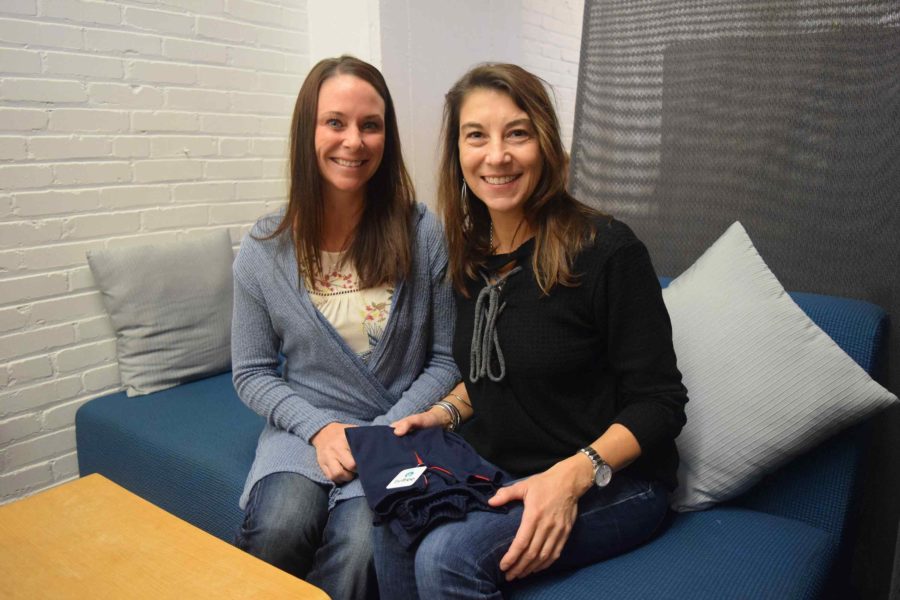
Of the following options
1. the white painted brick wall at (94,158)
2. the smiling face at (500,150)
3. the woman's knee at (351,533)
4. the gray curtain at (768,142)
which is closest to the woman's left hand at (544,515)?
the woman's knee at (351,533)

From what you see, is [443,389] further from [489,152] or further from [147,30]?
[147,30]

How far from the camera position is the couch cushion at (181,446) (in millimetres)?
1646

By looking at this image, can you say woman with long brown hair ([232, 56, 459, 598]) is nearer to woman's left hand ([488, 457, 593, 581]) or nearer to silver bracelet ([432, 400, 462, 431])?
silver bracelet ([432, 400, 462, 431])

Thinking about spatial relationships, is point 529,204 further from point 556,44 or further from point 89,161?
point 556,44

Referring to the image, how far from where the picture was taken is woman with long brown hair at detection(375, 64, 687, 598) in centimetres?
113

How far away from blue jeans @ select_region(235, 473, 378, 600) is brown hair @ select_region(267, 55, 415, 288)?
46cm

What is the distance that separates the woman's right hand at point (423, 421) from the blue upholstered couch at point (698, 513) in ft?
1.21

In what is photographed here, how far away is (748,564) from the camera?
119cm

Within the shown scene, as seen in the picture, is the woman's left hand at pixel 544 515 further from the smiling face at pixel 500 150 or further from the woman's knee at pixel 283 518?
the smiling face at pixel 500 150

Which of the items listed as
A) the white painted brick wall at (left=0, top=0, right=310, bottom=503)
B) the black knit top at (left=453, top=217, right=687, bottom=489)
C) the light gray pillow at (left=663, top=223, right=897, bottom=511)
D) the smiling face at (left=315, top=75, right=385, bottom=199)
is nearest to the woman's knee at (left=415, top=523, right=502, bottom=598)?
the black knit top at (left=453, top=217, right=687, bottom=489)

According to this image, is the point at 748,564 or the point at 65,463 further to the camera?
the point at 65,463

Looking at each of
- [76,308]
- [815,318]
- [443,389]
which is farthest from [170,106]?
[815,318]

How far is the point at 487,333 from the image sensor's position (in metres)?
1.33

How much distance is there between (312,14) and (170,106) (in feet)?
2.24
